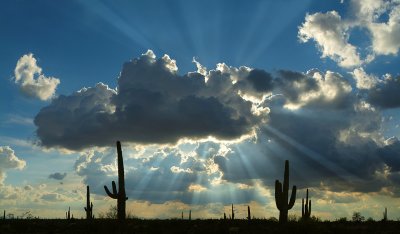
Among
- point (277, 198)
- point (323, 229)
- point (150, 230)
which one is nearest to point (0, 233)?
point (150, 230)

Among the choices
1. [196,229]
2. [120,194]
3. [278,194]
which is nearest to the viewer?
[120,194]

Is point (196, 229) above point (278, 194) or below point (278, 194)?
below

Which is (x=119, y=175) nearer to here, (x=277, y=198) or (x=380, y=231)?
(x=277, y=198)

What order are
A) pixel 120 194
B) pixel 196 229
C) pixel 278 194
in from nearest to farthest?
pixel 120 194
pixel 278 194
pixel 196 229

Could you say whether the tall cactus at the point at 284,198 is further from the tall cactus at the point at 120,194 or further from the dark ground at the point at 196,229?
the tall cactus at the point at 120,194

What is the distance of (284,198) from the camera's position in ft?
115

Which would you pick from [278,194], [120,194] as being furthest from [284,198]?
[120,194]

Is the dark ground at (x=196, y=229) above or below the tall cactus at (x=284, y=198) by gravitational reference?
below

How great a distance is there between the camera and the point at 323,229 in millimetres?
33656

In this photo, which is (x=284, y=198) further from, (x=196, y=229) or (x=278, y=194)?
(x=196, y=229)

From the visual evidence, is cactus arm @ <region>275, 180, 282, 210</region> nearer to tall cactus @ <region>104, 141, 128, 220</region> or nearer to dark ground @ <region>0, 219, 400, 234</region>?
dark ground @ <region>0, 219, 400, 234</region>

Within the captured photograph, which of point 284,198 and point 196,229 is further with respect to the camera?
point 196,229

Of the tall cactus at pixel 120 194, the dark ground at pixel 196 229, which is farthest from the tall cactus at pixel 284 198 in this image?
the tall cactus at pixel 120 194

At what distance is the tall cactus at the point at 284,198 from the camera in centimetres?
3514
